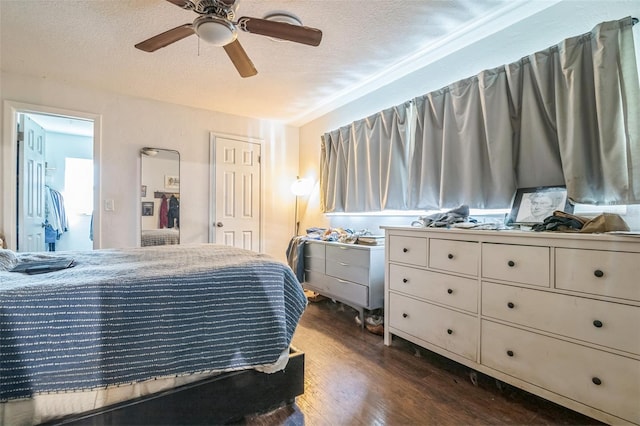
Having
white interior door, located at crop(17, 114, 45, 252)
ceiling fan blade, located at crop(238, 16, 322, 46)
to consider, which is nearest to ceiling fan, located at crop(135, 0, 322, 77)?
ceiling fan blade, located at crop(238, 16, 322, 46)

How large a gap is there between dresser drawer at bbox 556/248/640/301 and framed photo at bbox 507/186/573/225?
1.40 feet

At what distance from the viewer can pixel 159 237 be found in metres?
3.62

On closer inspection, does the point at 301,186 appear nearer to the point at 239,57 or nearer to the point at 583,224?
the point at 239,57

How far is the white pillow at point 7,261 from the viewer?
4.78ft

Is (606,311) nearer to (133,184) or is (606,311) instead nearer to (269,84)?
(269,84)

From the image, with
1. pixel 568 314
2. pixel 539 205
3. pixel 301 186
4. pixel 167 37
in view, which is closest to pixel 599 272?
pixel 568 314

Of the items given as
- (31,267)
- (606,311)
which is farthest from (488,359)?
(31,267)

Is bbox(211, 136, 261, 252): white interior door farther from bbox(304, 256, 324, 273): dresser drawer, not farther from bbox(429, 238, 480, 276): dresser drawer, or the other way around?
bbox(429, 238, 480, 276): dresser drawer

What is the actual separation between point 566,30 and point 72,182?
21.6 ft

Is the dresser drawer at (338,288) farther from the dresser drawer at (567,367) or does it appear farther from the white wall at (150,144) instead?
the white wall at (150,144)

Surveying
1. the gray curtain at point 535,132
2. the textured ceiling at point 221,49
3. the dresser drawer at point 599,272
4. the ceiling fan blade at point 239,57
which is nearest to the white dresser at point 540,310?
the dresser drawer at point 599,272

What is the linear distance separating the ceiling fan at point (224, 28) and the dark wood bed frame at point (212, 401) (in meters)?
1.79

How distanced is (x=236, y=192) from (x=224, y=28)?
270 centimetres

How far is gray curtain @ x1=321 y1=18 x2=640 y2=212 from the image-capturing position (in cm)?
154
